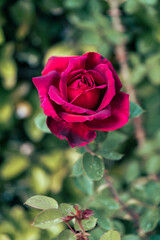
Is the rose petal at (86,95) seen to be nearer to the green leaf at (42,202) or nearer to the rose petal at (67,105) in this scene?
the rose petal at (67,105)

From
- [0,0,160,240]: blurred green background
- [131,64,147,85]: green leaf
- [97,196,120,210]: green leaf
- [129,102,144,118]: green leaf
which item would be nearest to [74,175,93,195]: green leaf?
[97,196,120,210]: green leaf

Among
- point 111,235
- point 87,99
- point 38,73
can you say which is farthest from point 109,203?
point 38,73

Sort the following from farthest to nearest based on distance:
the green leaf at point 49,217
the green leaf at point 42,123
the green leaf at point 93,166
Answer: the green leaf at point 42,123 < the green leaf at point 93,166 < the green leaf at point 49,217

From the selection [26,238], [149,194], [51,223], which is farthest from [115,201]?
[26,238]

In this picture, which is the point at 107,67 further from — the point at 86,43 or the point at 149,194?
the point at 86,43

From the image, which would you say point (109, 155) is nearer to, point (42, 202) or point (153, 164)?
point (42, 202)

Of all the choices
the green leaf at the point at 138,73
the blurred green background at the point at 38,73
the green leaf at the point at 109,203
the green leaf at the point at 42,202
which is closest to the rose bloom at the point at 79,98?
the green leaf at the point at 42,202

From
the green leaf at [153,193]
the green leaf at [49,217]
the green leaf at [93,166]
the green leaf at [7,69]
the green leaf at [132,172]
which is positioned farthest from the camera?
the green leaf at [132,172]
